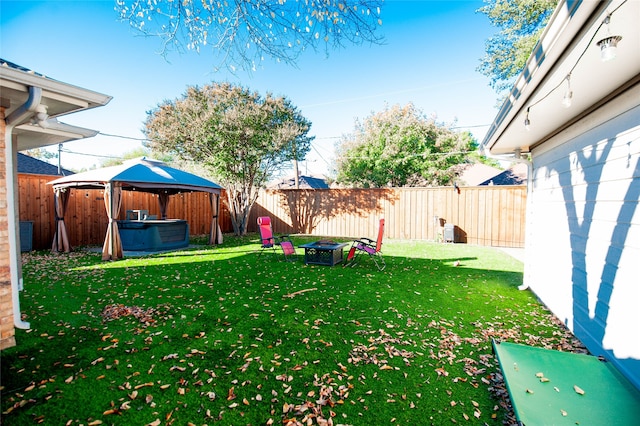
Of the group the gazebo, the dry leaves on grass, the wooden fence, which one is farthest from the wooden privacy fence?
the dry leaves on grass

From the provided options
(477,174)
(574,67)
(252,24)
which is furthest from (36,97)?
(477,174)

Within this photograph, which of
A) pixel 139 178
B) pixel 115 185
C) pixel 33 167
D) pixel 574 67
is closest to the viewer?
pixel 574 67

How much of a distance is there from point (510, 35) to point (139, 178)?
572 inches

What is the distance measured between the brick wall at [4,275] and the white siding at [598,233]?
5.27 m

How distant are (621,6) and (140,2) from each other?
143 inches

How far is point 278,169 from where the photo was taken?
508 inches

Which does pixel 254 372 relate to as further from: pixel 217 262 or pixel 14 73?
pixel 217 262

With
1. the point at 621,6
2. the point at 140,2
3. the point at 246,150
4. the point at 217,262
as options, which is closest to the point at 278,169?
the point at 246,150

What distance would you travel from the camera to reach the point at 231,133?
10.8 m

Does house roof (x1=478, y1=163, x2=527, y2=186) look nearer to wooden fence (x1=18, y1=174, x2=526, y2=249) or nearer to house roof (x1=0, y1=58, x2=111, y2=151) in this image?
wooden fence (x1=18, y1=174, x2=526, y2=249)

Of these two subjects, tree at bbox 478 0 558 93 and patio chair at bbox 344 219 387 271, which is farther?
tree at bbox 478 0 558 93

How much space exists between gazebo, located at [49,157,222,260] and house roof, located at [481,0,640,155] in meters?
8.30

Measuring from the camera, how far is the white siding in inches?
93.9

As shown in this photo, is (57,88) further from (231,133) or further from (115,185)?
(231,133)
